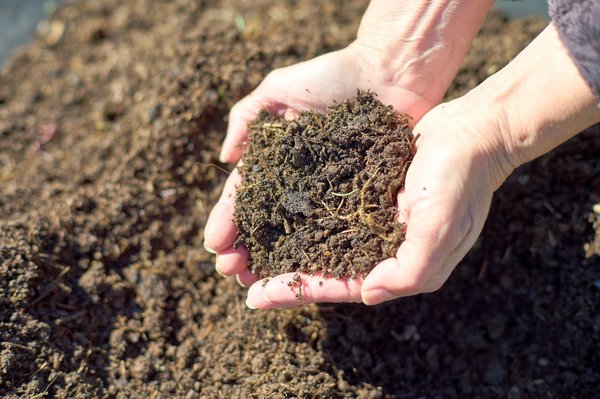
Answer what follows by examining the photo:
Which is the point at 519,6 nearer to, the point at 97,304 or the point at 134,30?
the point at 134,30

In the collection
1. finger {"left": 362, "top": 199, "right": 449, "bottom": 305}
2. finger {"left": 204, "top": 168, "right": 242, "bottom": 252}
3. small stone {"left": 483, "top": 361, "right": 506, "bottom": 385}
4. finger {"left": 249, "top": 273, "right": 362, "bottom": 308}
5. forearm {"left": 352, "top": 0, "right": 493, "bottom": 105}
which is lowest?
small stone {"left": 483, "top": 361, "right": 506, "bottom": 385}

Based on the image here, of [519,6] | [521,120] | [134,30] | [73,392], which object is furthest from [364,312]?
[134,30]

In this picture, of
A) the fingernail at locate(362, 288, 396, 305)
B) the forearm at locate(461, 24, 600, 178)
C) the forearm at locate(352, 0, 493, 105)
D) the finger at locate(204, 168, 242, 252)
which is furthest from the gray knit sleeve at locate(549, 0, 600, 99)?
the finger at locate(204, 168, 242, 252)

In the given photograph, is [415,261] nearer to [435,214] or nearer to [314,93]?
[435,214]

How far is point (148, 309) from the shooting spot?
2611 millimetres

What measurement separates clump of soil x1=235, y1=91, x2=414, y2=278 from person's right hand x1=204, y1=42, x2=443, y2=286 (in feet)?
0.29

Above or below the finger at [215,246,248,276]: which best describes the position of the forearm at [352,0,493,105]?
above

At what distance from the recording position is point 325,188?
2348 millimetres

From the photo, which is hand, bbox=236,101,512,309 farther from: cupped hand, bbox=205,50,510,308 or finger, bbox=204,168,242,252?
finger, bbox=204,168,242,252

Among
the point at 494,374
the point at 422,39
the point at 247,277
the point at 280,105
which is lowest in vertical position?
the point at 494,374

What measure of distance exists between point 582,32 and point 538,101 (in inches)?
10.2

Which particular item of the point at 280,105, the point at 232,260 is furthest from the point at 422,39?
the point at 232,260

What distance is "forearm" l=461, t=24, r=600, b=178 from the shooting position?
1.95 m

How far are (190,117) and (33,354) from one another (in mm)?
1310
